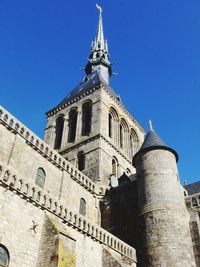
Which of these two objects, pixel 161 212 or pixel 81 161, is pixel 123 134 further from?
pixel 161 212

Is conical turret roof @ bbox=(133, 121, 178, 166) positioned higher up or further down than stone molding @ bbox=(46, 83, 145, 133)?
further down

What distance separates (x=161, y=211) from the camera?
1571 centimetres

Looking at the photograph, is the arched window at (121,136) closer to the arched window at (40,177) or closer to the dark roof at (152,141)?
the dark roof at (152,141)

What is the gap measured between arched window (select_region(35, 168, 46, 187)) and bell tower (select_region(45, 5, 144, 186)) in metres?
5.64

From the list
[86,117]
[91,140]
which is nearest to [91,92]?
[86,117]

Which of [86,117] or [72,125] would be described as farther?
[72,125]

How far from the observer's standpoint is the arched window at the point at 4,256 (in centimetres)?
1006

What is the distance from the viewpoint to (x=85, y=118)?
94.5ft

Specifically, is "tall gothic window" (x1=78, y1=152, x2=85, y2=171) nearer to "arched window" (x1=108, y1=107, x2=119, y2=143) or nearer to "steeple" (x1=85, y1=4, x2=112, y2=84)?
"arched window" (x1=108, y1=107, x2=119, y2=143)

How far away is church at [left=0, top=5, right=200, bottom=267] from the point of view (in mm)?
11070

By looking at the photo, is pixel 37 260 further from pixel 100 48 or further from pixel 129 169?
pixel 100 48

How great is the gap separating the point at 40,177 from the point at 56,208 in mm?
4144

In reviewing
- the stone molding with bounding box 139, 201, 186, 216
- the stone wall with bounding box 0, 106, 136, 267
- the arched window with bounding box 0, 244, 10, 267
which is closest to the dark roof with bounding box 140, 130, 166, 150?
the stone molding with bounding box 139, 201, 186, 216

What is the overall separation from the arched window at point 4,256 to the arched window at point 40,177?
6010 millimetres
